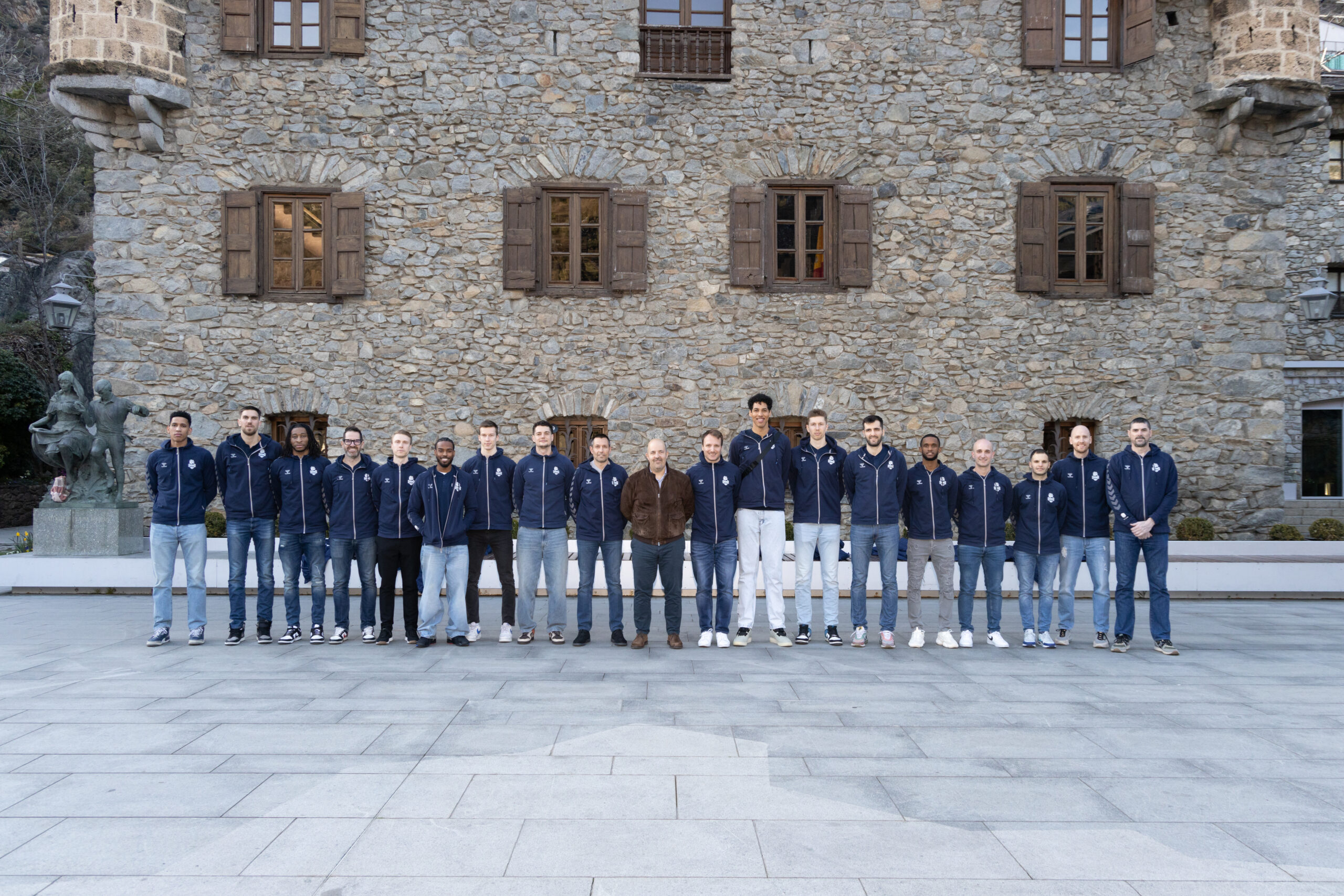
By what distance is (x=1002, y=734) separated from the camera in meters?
4.60

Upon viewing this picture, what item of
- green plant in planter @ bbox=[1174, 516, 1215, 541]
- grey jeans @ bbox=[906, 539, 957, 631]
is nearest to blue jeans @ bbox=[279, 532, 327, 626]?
grey jeans @ bbox=[906, 539, 957, 631]

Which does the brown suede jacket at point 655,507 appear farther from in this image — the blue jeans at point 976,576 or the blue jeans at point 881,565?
the blue jeans at point 976,576

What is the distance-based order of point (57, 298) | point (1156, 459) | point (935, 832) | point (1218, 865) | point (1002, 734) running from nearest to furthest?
1. point (1218, 865)
2. point (935, 832)
3. point (1002, 734)
4. point (1156, 459)
5. point (57, 298)

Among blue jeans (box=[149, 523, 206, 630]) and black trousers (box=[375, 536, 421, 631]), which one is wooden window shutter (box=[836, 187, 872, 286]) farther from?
blue jeans (box=[149, 523, 206, 630])

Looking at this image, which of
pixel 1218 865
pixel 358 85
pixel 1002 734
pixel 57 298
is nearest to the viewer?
pixel 1218 865

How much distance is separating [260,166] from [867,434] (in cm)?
984

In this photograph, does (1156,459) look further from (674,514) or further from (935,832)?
(935,832)

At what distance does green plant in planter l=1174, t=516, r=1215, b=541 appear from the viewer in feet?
39.4

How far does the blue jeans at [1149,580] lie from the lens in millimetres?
6793

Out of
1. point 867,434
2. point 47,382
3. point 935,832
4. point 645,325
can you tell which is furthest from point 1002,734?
point 47,382

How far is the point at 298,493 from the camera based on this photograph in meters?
7.14

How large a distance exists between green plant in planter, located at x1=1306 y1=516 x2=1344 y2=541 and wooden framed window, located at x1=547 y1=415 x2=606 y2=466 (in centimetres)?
1004

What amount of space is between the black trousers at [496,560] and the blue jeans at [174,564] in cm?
201

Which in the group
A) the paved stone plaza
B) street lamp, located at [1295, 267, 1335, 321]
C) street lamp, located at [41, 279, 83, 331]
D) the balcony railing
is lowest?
the paved stone plaza
